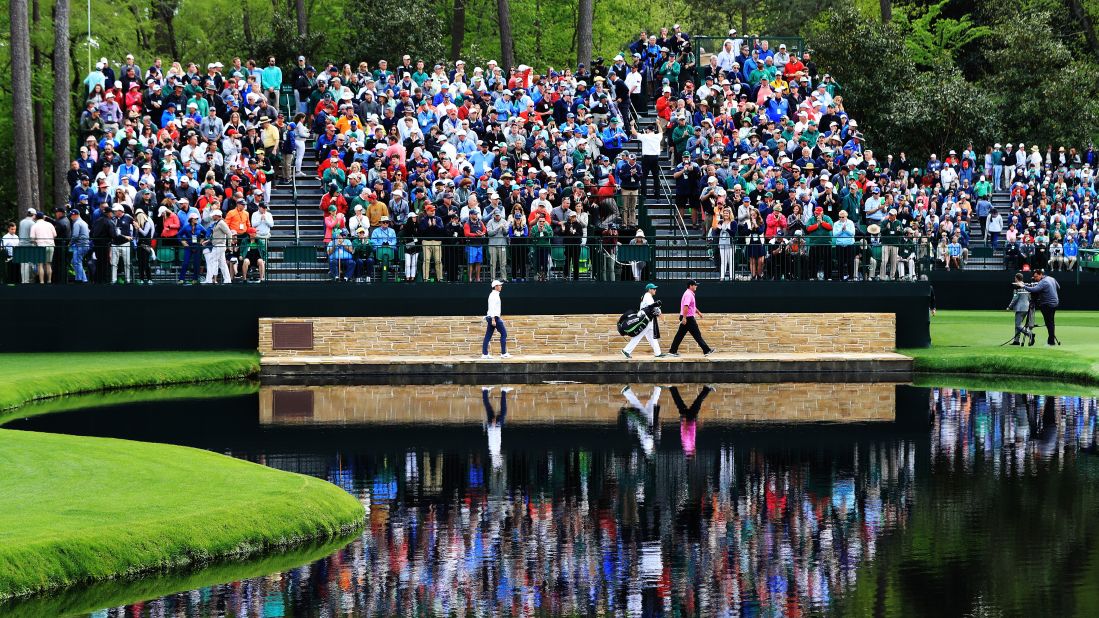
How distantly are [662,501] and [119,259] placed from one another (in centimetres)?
1892

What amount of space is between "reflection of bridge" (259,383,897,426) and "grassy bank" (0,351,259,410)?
1772 millimetres

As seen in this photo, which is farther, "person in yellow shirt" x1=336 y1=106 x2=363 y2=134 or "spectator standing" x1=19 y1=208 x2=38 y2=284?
"person in yellow shirt" x1=336 y1=106 x2=363 y2=134

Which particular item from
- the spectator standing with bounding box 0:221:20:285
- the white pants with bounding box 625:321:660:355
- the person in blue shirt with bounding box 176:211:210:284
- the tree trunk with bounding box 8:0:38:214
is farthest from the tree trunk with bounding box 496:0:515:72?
the spectator standing with bounding box 0:221:20:285

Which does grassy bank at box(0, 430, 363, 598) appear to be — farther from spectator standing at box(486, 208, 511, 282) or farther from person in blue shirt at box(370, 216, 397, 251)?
spectator standing at box(486, 208, 511, 282)

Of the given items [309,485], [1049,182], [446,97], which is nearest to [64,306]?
[446,97]

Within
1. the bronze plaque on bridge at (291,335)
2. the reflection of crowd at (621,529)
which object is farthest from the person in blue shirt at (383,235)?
the reflection of crowd at (621,529)

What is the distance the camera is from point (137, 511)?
54.0 feet

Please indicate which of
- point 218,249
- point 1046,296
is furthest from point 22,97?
point 1046,296

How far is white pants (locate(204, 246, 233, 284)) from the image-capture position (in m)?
34.3

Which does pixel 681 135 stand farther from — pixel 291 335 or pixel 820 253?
pixel 291 335

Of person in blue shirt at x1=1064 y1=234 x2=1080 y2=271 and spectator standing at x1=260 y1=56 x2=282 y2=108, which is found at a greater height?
spectator standing at x1=260 y1=56 x2=282 y2=108

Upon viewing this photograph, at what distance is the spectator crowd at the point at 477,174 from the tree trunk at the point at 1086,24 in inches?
949

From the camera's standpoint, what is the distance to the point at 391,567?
15227 mm

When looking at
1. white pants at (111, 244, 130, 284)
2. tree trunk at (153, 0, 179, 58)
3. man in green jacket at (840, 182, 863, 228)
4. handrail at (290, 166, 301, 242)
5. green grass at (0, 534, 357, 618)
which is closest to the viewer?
green grass at (0, 534, 357, 618)
